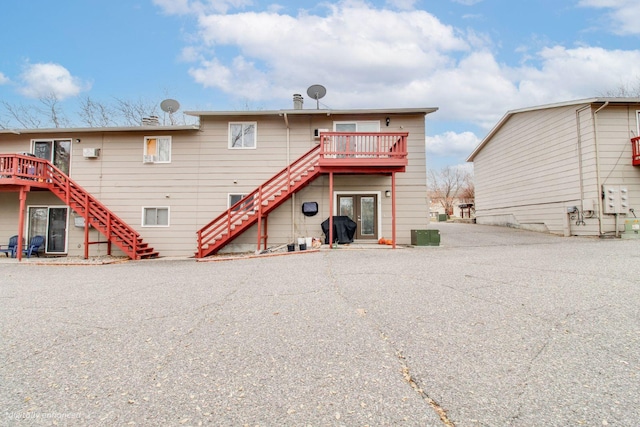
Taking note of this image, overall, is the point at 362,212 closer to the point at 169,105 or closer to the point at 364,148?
the point at 364,148

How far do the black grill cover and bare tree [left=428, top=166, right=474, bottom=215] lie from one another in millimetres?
37189

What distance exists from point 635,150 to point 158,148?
18068 millimetres

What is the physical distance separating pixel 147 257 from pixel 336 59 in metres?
17.7

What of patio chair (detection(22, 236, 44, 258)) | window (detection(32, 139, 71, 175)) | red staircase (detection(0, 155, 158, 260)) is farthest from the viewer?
window (detection(32, 139, 71, 175))

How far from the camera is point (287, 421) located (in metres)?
1.89

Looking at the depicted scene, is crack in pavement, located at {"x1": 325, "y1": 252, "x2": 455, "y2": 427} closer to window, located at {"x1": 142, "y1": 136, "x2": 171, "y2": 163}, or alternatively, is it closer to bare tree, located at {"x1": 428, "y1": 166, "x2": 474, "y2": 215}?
window, located at {"x1": 142, "y1": 136, "x2": 171, "y2": 163}

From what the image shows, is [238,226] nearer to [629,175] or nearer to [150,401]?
[150,401]

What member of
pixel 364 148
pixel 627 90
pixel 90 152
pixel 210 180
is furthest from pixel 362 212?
pixel 627 90

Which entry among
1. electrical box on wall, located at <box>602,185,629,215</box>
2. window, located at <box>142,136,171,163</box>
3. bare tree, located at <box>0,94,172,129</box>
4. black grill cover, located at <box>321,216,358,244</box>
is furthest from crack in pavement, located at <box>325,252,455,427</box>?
bare tree, located at <box>0,94,172,129</box>

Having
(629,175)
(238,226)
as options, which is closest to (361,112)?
(238,226)

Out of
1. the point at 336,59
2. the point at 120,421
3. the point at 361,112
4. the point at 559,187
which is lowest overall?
the point at 120,421

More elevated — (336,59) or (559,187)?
(336,59)

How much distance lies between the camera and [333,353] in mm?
2787

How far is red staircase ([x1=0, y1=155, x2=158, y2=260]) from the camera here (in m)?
11.0
